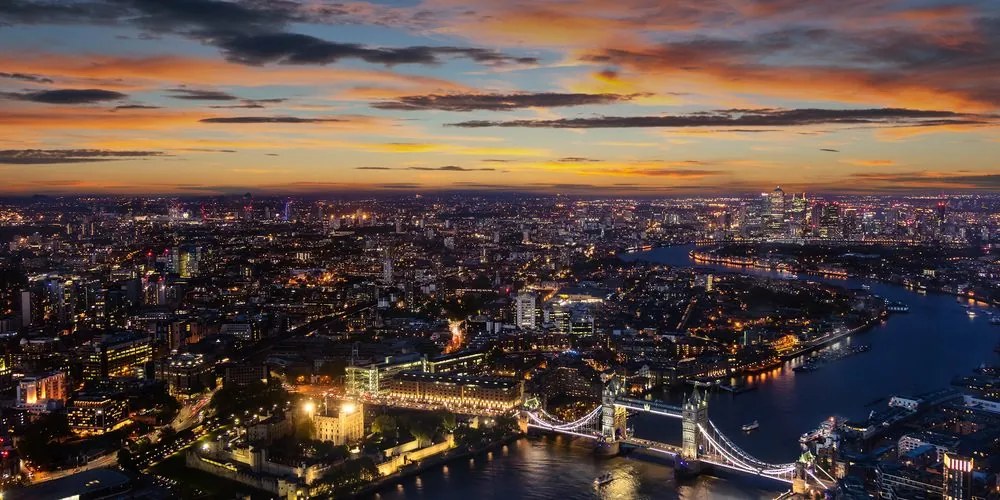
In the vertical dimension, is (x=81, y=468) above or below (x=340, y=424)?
below

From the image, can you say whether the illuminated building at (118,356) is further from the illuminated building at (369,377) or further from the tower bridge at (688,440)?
the tower bridge at (688,440)

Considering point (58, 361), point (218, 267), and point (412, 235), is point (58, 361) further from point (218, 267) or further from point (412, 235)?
point (412, 235)

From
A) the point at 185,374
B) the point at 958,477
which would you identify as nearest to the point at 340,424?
the point at 185,374

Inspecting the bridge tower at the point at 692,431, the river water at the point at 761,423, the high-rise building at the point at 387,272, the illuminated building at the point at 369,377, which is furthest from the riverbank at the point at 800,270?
the illuminated building at the point at 369,377

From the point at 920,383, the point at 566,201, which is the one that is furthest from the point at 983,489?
the point at 566,201

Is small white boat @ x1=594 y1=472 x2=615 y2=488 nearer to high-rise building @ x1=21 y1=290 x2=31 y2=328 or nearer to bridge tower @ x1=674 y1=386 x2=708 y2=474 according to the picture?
bridge tower @ x1=674 y1=386 x2=708 y2=474

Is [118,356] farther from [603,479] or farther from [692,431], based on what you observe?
[692,431]
